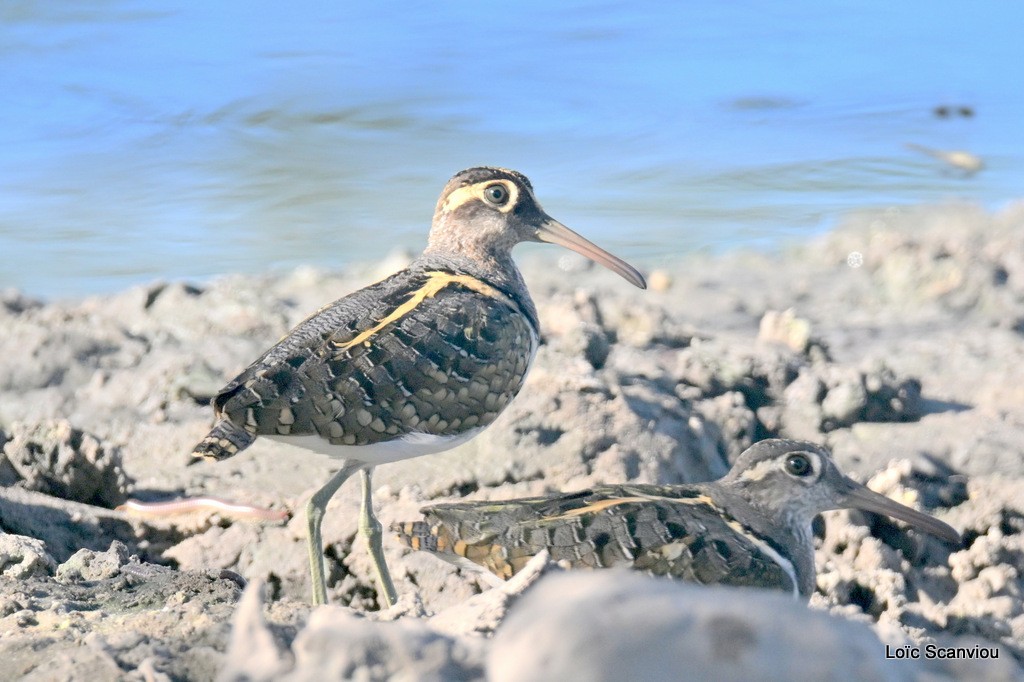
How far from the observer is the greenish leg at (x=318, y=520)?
5.22 meters

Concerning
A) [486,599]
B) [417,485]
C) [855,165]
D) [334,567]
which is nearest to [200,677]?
[486,599]

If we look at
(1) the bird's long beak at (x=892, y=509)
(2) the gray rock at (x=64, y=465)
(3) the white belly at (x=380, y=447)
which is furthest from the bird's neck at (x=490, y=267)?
(2) the gray rock at (x=64, y=465)

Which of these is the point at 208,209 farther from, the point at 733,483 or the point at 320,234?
the point at 733,483

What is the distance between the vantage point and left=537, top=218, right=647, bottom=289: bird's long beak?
627 centimetres

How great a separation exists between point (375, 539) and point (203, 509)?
959 mm

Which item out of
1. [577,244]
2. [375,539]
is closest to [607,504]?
[375,539]

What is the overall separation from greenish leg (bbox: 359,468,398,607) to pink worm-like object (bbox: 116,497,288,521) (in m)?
0.58

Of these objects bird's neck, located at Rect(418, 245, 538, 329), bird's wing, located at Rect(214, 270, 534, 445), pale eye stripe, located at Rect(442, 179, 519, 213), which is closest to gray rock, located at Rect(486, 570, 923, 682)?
bird's wing, located at Rect(214, 270, 534, 445)

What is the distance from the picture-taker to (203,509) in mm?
5922

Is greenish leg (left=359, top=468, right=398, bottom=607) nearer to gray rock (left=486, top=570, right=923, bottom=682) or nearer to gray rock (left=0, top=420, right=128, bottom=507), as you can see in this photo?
gray rock (left=0, top=420, right=128, bottom=507)

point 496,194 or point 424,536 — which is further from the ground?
point 496,194

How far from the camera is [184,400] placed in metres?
7.22

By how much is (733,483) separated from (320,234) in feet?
19.0

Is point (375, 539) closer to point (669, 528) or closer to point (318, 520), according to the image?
point (318, 520)
